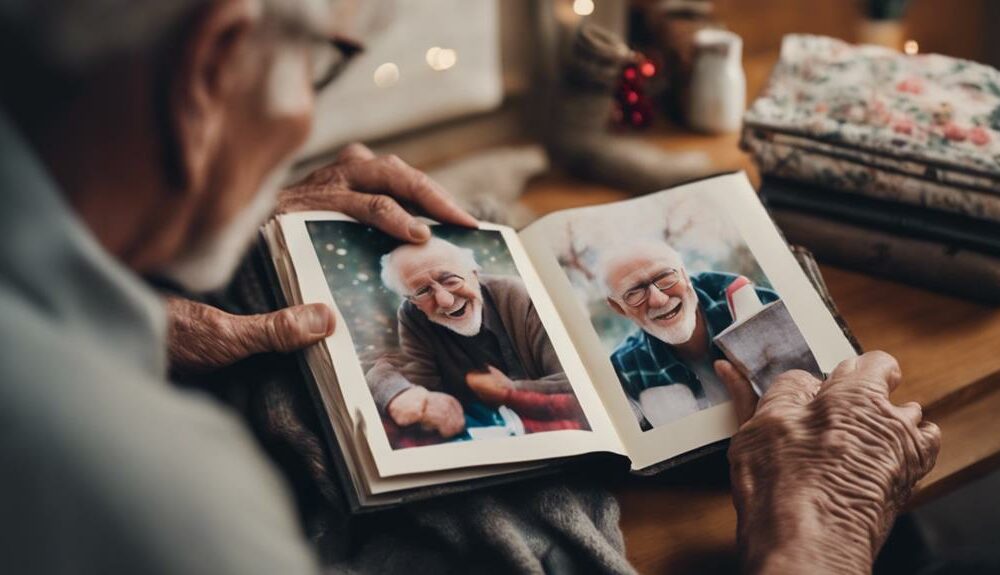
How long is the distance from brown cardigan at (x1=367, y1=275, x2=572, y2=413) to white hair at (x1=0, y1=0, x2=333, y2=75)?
40 centimetres

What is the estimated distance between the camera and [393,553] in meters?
0.72

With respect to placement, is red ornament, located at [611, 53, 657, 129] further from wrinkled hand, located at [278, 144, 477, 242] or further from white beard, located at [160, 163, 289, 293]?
white beard, located at [160, 163, 289, 293]

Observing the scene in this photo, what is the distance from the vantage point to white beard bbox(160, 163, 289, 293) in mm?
506

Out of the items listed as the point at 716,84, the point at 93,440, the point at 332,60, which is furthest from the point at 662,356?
the point at 716,84

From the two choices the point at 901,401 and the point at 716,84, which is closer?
the point at 901,401

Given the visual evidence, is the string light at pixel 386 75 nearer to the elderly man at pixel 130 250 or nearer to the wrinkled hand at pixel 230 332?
the wrinkled hand at pixel 230 332

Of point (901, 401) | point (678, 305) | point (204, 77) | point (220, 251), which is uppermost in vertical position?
point (204, 77)

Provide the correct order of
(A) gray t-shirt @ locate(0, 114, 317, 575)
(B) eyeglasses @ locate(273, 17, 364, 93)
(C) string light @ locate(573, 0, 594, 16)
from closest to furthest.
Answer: (A) gray t-shirt @ locate(0, 114, 317, 575), (B) eyeglasses @ locate(273, 17, 364, 93), (C) string light @ locate(573, 0, 594, 16)

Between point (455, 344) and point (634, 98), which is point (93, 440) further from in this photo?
point (634, 98)

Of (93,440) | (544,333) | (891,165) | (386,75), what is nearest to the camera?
(93,440)

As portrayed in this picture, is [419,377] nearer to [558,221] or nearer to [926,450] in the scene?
[558,221]

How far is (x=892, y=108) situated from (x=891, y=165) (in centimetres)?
9

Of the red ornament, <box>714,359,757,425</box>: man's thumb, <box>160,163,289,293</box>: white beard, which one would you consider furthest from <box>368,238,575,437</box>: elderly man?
the red ornament

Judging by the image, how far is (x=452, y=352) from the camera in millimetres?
800
